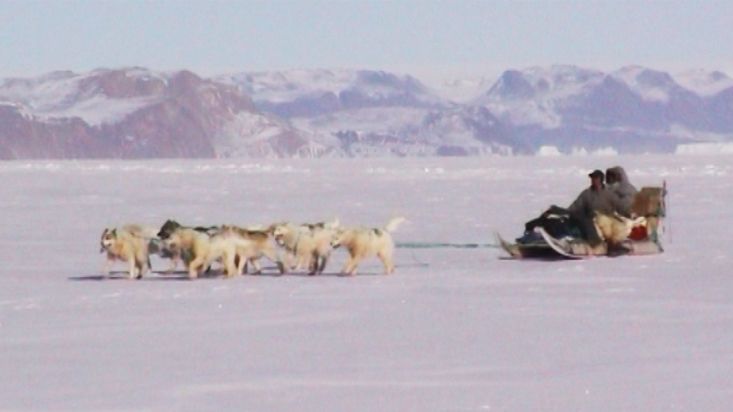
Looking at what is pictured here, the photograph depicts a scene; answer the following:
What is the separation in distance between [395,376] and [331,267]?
7225 millimetres

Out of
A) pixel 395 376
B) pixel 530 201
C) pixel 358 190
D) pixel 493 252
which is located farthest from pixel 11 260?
pixel 358 190

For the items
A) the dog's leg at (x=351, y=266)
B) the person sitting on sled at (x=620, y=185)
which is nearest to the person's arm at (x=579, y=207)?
the person sitting on sled at (x=620, y=185)

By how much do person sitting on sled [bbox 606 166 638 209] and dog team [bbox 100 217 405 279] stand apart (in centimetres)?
255

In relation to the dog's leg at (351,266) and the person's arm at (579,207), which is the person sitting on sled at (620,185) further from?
the dog's leg at (351,266)

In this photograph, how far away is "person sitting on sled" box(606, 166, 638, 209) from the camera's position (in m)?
14.3

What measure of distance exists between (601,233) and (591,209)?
28 cm

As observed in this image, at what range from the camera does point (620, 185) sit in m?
14.3

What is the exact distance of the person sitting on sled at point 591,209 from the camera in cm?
1420

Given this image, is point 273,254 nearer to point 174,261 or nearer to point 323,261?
point 323,261

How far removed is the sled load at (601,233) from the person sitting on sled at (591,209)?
0.04ft

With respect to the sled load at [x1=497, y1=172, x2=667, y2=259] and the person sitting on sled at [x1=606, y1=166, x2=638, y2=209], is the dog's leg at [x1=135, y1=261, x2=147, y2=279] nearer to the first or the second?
the sled load at [x1=497, y1=172, x2=667, y2=259]

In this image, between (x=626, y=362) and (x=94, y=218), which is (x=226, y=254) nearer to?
(x=626, y=362)

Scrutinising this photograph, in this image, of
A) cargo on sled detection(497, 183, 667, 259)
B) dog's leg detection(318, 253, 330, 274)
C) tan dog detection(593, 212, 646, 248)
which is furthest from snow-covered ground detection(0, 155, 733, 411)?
tan dog detection(593, 212, 646, 248)

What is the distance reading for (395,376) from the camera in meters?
7.08
